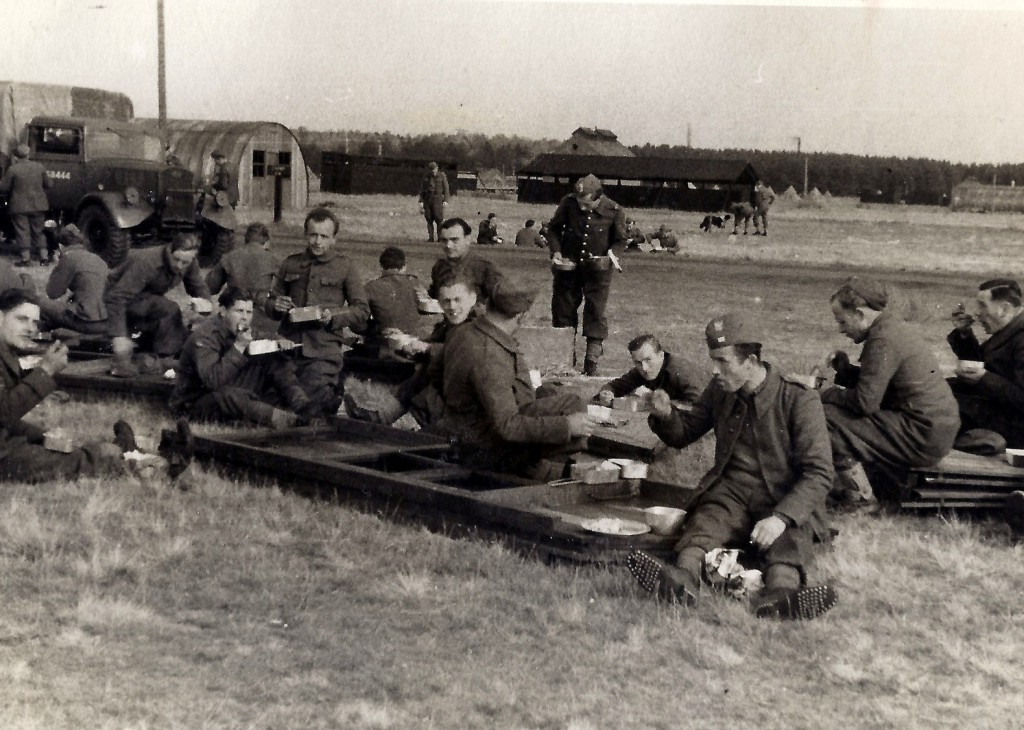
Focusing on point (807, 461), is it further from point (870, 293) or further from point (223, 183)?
point (223, 183)

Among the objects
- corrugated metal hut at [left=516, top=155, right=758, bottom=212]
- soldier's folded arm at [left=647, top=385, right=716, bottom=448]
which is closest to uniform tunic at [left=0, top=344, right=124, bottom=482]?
soldier's folded arm at [left=647, top=385, right=716, bottom=448]

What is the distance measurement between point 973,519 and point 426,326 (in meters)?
7.41

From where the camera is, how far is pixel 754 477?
Answer: 5242 millimetres

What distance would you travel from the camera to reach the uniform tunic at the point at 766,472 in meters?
4.99

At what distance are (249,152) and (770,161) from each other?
936 inches

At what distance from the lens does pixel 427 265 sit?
19.2 meters

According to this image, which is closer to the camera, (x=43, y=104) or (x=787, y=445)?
(x=787, y=445)

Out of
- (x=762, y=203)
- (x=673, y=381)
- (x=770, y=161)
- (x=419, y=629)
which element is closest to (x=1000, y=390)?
(x=673, y=381)

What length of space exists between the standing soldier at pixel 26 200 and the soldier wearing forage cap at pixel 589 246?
968 cm

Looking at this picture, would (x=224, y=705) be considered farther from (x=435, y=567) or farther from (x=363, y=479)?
(x=363, y=479)

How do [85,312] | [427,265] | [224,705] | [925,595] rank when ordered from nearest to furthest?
[224,705] → [925,595] → [85,312] → [427,265]

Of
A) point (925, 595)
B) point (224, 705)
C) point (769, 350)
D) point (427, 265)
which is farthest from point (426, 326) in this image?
point (224, 705)

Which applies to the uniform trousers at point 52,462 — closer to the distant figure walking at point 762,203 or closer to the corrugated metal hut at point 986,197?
the distant figure walking at point 762,203

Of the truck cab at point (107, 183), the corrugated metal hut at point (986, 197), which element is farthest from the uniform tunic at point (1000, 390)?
the corrugated metal hut at point (986, 197)
